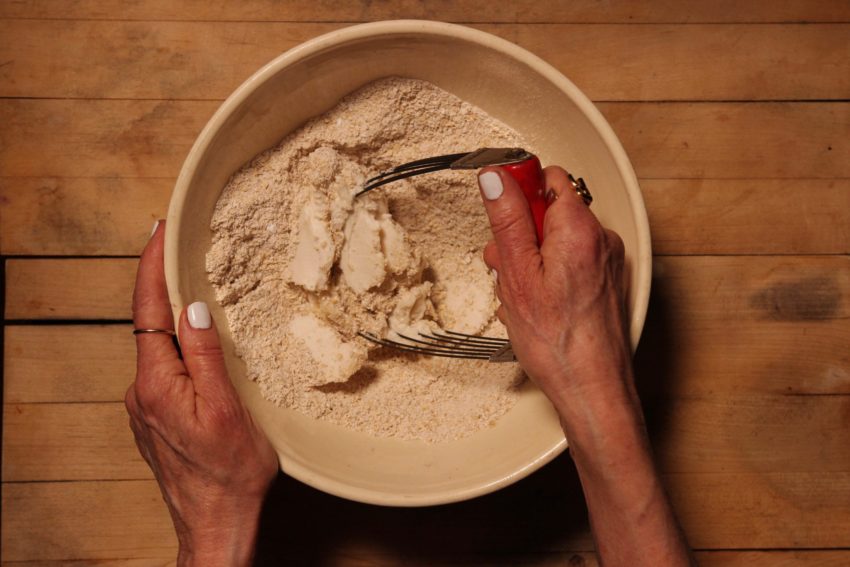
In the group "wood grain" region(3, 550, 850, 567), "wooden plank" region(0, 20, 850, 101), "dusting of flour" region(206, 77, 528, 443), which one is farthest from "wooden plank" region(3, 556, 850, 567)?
"wooden plank" region(0, 20, 850, 101)

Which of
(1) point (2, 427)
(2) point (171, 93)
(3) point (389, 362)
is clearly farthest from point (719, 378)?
(1) point (2, 427)

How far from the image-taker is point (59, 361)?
2.95ft

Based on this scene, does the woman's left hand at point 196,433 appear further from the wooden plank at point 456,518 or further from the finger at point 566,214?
the finger at point 566,214

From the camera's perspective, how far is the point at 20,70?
90 cm

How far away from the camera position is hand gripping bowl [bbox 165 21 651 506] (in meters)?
0.71

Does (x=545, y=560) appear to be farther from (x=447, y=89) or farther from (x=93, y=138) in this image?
(x=93, y=138)

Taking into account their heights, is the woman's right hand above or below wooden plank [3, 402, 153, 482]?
above

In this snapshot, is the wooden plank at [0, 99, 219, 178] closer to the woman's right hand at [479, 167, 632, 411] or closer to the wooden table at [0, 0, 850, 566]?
the wooden table at [0, 0, 850, 566]

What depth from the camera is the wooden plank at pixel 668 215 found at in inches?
35.4

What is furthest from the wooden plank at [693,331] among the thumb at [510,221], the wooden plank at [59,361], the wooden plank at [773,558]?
the thumb at [510,221]

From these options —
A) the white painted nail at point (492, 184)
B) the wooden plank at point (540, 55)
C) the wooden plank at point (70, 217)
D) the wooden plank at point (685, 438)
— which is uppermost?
the wooden plank at point (540, 55)

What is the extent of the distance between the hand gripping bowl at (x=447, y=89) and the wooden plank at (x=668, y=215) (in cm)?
20

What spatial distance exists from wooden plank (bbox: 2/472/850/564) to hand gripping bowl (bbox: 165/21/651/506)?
16cm

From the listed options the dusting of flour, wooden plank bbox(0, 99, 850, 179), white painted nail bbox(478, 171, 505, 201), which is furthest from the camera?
wooden plank bbox(0, 99, 850, 179)
